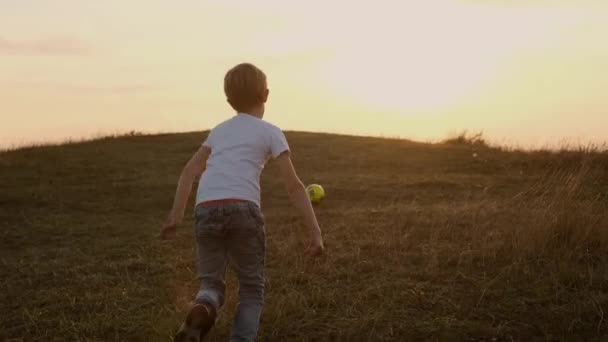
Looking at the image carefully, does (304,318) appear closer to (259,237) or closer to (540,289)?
(259,237)

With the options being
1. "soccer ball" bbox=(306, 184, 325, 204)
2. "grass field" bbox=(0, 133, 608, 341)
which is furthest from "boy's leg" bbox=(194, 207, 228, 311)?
"soccer ball" bbox=(306, 184, 325, 204)

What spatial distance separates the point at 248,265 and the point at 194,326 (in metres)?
0.48

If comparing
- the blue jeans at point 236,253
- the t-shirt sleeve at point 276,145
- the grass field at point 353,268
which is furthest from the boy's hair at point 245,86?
the grass field at point 353,268

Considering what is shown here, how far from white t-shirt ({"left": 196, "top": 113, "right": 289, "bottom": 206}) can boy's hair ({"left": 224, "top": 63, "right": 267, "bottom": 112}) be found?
0.32 feet

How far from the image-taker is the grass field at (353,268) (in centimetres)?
477

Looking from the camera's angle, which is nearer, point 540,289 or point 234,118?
point 234,118

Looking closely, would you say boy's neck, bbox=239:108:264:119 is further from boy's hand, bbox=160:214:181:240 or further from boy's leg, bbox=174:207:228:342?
boy's hand, bbox=160:214:181:240

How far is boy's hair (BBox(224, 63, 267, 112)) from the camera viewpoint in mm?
3924

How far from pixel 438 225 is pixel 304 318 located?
143 inches

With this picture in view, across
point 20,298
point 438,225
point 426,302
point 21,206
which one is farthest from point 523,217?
point 21,206

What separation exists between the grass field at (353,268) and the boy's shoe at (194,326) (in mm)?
960

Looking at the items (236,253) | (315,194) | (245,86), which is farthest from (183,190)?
(315,194)

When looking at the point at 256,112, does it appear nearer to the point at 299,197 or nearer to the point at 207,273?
the point at 299,197

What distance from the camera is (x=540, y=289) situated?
17.5 ft
